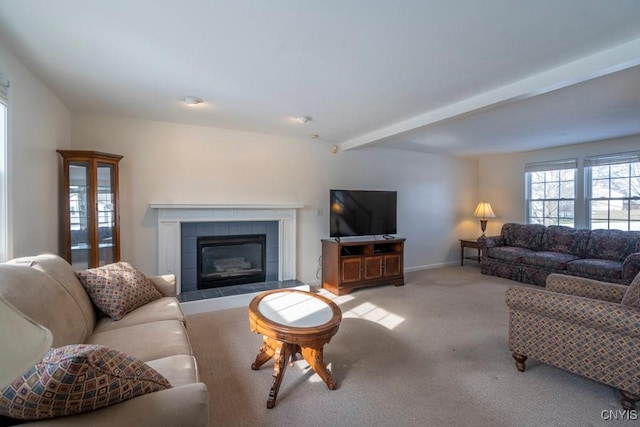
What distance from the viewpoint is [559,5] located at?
1586 millimetres

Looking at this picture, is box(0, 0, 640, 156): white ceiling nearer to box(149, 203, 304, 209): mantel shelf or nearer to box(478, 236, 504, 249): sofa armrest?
box(149, 203, 304, 209): mantel shelf

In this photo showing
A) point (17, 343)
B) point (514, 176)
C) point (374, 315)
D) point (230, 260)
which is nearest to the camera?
point (17, 343)

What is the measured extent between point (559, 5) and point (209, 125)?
3619 mm

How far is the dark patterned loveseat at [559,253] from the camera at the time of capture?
407 cm

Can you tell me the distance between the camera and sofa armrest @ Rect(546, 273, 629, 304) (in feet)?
7.84

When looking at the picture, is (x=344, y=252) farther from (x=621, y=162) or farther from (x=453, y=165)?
(x=621, y=162)

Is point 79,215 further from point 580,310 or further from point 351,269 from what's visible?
point 580,310

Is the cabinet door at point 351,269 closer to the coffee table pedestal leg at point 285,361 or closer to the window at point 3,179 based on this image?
the coffee table pedestal leg at point 285,361

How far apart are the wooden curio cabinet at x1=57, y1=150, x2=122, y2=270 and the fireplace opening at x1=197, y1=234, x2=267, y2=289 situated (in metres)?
1.10

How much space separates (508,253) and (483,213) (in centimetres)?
126

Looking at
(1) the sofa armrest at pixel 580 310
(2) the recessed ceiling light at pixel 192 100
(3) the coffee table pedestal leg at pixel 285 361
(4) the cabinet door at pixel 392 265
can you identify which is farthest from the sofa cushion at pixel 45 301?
(4) the cabinet door at pixel 392 265

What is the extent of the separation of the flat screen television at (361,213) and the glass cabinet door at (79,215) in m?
2.97

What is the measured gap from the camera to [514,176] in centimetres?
600

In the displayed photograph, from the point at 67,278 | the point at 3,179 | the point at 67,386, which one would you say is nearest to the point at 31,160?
the point at 3,179
